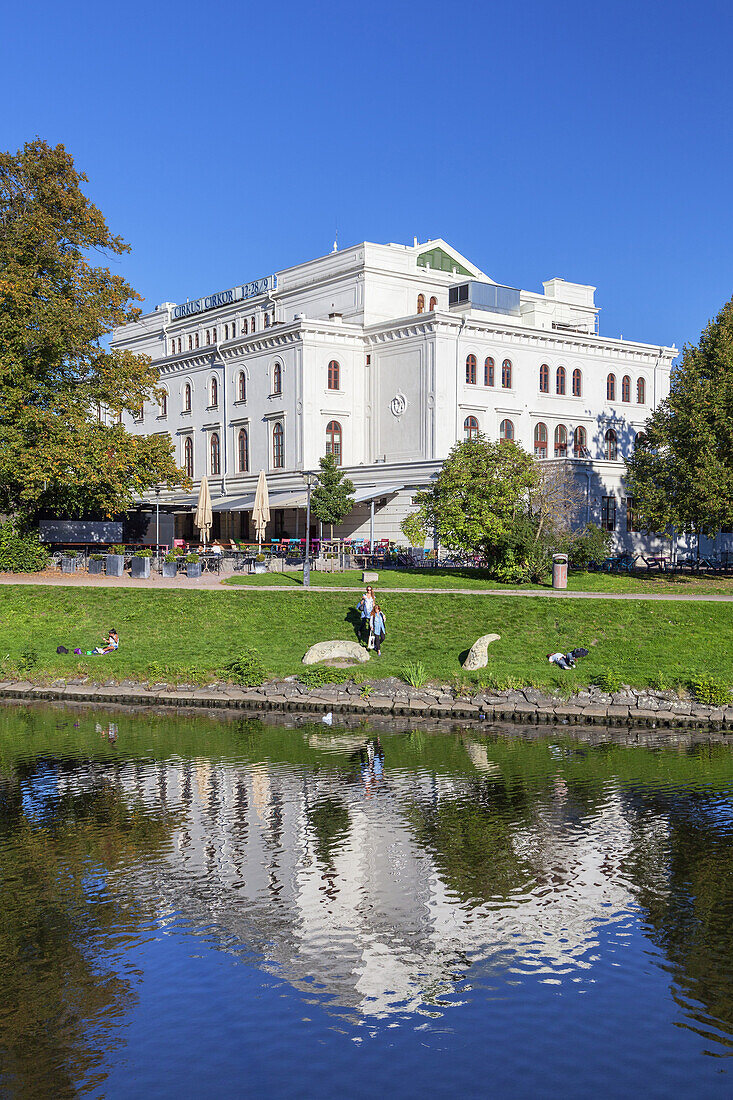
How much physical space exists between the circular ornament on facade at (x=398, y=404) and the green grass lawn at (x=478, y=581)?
61.3 feet

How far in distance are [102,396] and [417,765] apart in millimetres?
26470

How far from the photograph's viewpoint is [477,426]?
5419cm

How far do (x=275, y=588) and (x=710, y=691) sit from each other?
1524 centimetres

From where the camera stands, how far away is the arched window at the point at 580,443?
2304 inches

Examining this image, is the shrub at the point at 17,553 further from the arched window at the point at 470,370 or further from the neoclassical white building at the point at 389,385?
the arched window at the point at 470,370

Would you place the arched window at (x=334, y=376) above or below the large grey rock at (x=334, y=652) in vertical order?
above

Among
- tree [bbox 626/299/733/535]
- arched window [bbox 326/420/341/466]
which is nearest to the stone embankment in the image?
tree [bbox 626/299/733/535]

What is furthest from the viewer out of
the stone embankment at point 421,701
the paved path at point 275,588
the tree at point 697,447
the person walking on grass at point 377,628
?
the tree at point 697,447

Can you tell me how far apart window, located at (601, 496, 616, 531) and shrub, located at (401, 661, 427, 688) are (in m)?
24.7

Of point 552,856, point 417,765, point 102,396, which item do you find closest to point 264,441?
point 102,396

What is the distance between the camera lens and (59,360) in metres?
38.8

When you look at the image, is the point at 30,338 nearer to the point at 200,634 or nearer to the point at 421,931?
the point at 200,634

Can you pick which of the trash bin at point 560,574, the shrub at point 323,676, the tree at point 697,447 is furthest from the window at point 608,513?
the shrub at point 323,676

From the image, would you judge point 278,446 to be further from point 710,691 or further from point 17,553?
point 710,691
